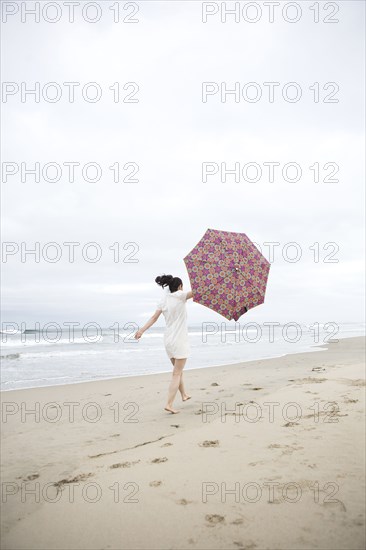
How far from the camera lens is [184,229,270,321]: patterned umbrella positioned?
4496 millimetres

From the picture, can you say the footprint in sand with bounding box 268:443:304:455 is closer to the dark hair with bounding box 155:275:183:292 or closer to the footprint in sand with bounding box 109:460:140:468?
the footprint in sand with bounding box 109:460:140:468

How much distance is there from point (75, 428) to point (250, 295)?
3.99 m

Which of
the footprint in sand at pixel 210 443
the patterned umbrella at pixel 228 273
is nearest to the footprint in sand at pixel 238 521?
the footprint in sand at pixel 210 443

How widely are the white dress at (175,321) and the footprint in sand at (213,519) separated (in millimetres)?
3182

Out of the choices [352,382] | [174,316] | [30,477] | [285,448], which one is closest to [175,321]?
[174,316]

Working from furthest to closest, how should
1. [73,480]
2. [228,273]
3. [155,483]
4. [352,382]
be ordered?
[352,382], [228,273], [73,480], [155,483]

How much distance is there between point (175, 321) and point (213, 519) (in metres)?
3.35

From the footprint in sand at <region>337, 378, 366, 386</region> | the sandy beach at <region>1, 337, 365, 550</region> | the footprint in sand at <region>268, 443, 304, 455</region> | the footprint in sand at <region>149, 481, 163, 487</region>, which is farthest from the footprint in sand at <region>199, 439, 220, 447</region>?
the footprint in sand at <region>337, 378, 366, 386</region>

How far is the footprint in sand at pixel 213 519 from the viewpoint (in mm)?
3045

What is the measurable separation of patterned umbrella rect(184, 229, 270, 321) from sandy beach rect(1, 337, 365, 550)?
5.45 ft

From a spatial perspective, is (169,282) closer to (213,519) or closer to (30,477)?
(30,477)

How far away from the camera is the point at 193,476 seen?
3809mm

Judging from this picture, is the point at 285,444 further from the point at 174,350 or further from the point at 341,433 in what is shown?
the point at 174,350

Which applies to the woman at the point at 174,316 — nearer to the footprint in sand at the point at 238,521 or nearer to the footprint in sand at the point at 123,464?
the footprint in sand at the point at 123,464
